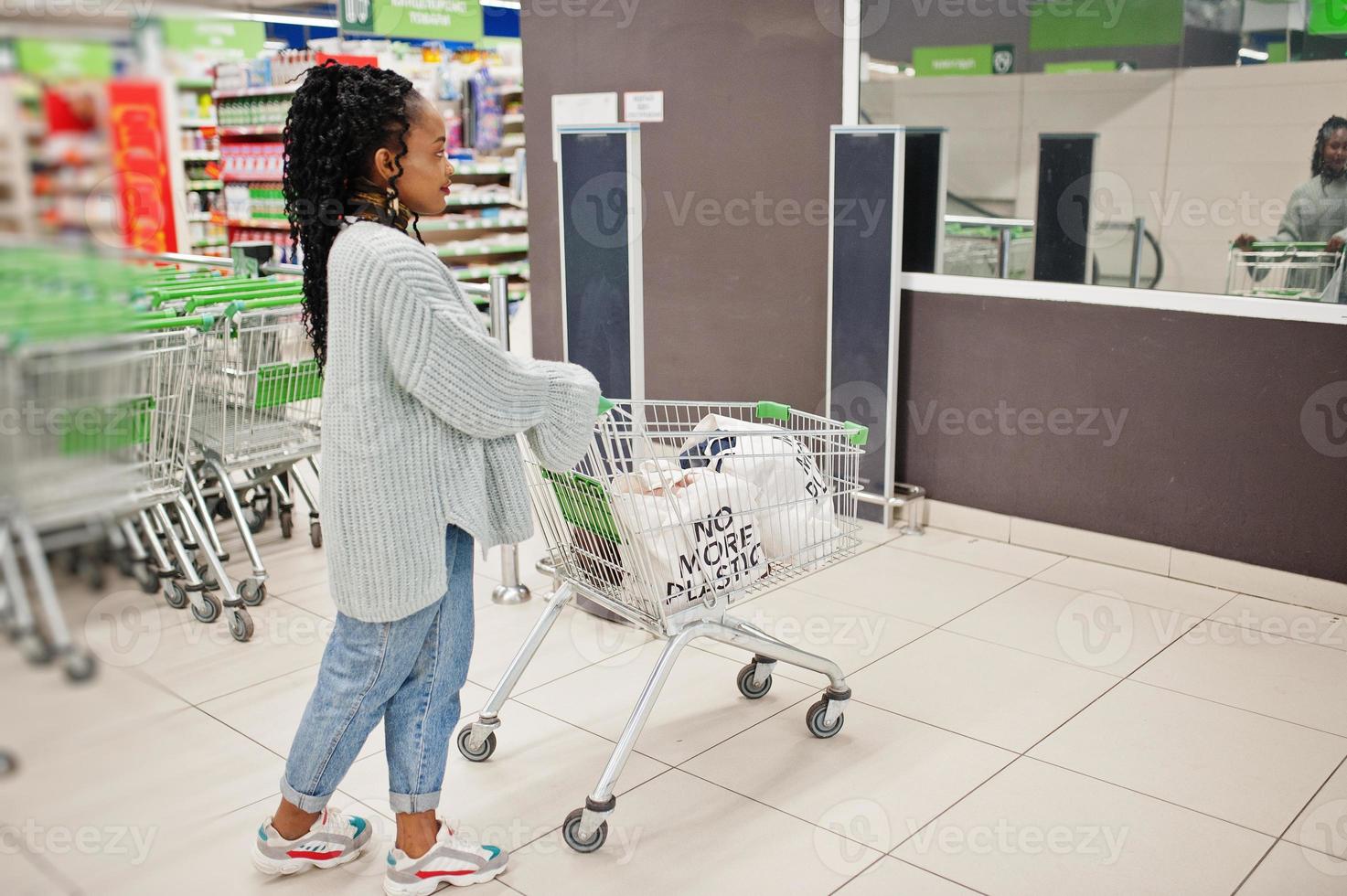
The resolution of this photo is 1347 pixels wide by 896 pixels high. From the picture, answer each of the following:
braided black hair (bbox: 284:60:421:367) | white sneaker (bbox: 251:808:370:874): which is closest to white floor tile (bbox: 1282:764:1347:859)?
white sneaker (bbox: 251:808:370:874)

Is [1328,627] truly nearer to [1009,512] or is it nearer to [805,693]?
[1009,512]

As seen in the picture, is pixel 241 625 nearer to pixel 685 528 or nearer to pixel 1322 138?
pixel 685 528

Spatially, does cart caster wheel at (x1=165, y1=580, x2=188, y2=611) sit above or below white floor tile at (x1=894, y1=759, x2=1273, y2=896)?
above

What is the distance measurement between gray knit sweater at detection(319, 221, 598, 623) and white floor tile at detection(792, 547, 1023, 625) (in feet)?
6.65

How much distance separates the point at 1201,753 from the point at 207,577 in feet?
10.8

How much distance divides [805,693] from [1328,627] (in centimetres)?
183

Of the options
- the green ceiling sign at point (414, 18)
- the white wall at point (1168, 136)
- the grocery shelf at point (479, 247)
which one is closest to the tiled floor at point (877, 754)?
the white wall at point (1168, 136)

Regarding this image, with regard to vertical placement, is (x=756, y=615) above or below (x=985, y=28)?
below

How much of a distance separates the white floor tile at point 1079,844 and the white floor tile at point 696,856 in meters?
0.21

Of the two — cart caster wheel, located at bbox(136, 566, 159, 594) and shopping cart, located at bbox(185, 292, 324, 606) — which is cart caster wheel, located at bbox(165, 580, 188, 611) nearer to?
shopping cart, located at bbox(185, 292, 324, 606)

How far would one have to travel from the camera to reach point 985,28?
6.80m

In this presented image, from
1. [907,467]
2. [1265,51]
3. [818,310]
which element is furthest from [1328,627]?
[1265,51]

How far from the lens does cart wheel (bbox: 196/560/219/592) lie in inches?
148

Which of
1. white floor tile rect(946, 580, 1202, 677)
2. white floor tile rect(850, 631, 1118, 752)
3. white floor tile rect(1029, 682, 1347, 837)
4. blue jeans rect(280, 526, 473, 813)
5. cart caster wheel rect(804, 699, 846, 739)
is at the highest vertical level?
blue jeans rect(280, 526, 473, 813)
